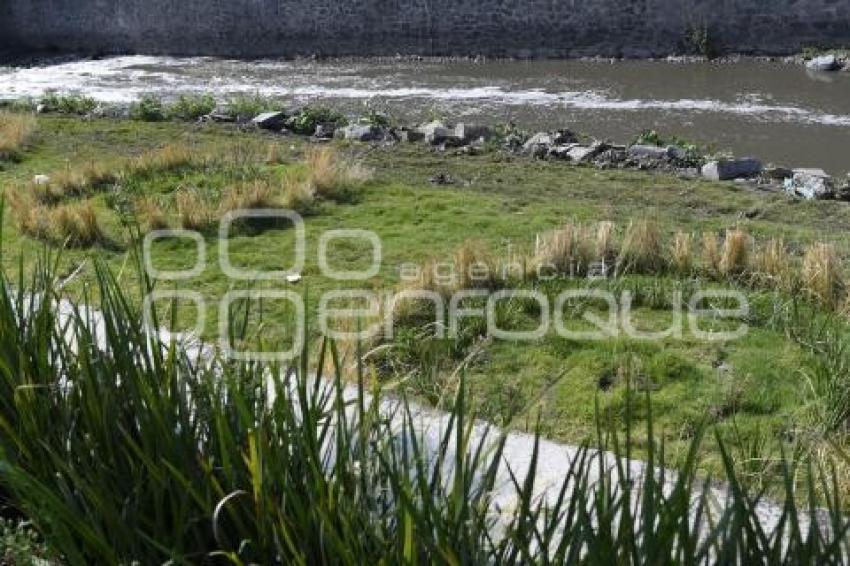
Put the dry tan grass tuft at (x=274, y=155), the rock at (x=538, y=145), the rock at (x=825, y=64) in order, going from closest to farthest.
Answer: the dry tan grass tuft at (x=274, y=155) < the rock at (x=538, y=145) < the rock at (x=825, y=64)

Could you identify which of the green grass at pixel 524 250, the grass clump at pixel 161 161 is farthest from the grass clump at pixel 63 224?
the grass clump at pixel 161 161

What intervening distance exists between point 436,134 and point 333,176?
3118mm

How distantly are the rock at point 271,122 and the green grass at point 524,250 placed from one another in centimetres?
38

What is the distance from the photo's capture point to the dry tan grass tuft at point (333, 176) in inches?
366

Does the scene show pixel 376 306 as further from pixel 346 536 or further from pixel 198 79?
pixel 198 79

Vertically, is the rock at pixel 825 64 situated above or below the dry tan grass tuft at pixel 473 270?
above

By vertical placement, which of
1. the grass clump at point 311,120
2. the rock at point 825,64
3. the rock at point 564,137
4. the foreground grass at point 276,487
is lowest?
the rock at point 564,137

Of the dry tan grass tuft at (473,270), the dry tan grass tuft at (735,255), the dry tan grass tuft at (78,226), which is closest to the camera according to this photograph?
the dry tan grass tuft at (473,270)

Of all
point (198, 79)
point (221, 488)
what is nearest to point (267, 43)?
point (198, 79)

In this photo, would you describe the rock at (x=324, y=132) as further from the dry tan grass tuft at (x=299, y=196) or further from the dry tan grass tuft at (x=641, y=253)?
the dry tan grass tuft at (x=641, y=253)

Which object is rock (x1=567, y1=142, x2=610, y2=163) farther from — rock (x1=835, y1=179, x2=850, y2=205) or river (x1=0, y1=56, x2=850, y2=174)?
rock (x1=835, y1=179, x2=850, y2=205)

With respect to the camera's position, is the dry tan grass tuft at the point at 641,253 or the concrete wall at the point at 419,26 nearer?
the dry tan grass tuft at the point at 641,253

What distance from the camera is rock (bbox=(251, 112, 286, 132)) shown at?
13.7 m

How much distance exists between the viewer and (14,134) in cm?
1208
